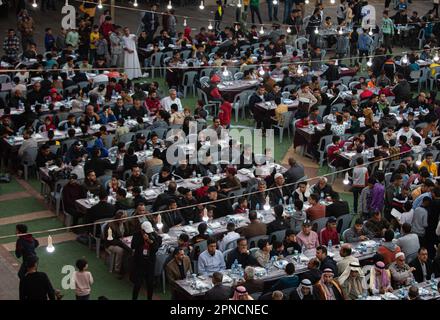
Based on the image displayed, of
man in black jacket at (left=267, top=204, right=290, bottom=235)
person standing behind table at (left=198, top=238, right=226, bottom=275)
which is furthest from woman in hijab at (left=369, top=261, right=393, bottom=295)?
man in black jacket at (left=267, top=204, right=290, bottom=235)

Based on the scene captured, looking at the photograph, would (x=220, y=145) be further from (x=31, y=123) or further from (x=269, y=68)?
(x=269, y=68)

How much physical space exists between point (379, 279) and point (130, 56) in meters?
14.6

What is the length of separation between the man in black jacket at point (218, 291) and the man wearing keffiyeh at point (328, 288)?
1.42m

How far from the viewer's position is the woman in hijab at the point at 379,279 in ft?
60.9

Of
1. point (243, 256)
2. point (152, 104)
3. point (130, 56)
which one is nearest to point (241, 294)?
point (243, 256)

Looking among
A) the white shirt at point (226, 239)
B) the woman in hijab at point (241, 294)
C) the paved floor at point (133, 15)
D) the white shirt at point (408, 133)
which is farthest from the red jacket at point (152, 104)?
the woman in hijab at point (241, 294)

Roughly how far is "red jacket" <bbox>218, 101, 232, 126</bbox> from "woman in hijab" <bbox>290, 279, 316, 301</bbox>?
996cm

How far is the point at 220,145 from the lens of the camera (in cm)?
2458

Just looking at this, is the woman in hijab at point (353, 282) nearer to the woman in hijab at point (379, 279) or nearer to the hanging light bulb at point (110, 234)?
the woman in hijab at point (379, 279)

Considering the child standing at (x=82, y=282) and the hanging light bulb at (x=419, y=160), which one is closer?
the child standing at (x=82, y=282)

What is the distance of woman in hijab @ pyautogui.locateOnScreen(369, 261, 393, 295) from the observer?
18.6m

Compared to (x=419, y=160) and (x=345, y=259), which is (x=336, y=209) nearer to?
(x=345, y=259)

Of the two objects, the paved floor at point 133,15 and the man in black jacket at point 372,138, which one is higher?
the paved floor at point 133,15

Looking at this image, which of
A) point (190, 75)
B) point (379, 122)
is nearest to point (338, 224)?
point (379, 122)
